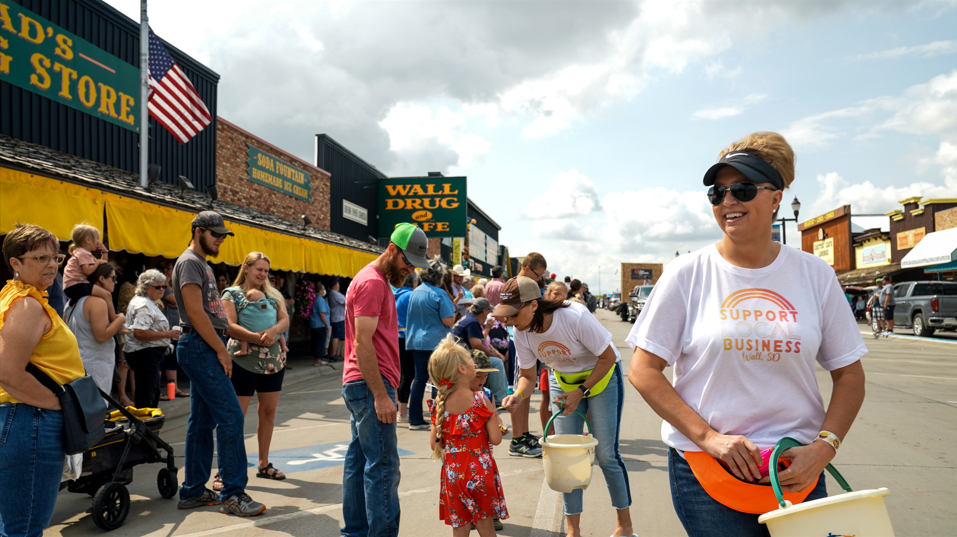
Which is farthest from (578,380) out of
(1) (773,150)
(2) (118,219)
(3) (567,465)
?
(2) (118,219)

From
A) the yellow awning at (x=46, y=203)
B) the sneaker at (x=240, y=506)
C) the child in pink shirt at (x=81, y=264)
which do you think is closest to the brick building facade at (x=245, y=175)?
the yellow awning at (x=46, y=203)

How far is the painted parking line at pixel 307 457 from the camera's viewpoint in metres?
5.66

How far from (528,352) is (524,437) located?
2.40 m

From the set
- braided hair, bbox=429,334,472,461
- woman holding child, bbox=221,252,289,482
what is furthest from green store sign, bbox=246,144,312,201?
braided hair, bbox=429,334,472,461

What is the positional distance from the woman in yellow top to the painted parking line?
286 centimetres

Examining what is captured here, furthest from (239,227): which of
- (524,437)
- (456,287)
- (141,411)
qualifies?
(524,437)

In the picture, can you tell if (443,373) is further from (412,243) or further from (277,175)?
(277,175)

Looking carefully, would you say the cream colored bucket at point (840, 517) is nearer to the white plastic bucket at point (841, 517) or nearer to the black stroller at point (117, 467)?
the white plastic bucket at point (841, 517)

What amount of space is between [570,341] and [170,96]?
33.4 ft

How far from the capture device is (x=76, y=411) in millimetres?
2896

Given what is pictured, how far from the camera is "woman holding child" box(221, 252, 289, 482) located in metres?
4.80

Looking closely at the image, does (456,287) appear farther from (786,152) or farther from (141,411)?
(786,152)

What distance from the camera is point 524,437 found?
6160 mm

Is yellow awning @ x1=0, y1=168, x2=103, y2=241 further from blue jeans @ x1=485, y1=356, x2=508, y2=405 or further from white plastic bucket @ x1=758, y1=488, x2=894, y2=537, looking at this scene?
white plastic bucket @ x1=758, y1=488, x2=894, y2=537
